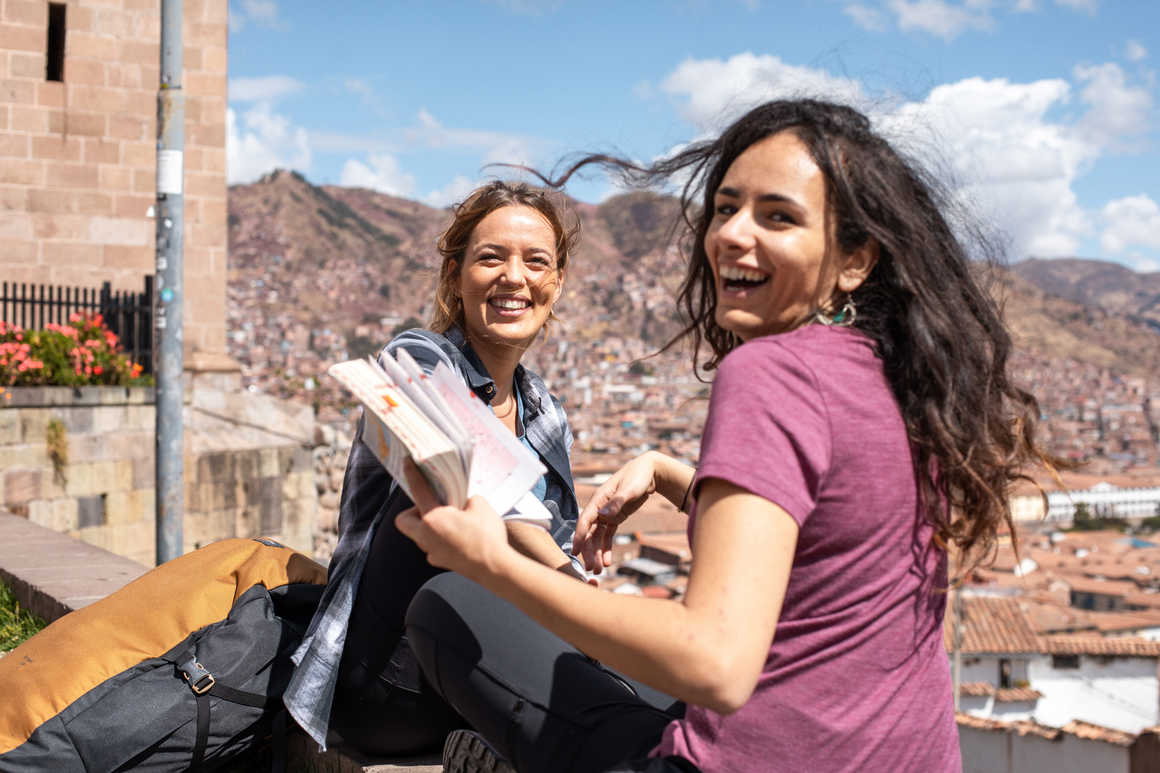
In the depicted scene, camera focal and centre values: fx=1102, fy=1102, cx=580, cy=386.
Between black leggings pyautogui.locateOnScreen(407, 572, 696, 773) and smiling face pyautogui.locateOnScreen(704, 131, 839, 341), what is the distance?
574 mm

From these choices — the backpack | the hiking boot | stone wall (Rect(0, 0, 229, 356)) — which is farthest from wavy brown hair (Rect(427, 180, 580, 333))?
stone wall (Rect(0, 0, 229, 356))

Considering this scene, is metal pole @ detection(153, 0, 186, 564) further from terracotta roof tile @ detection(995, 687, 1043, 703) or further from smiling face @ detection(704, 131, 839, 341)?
terracotta roof tile @ detection(995, 687, 1043, 703)

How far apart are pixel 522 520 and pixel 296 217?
12994 cm

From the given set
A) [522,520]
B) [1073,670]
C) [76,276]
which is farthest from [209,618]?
[1073,670]

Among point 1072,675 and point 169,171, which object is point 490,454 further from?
point 1072,675

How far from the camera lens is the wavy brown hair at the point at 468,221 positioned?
2773 mm

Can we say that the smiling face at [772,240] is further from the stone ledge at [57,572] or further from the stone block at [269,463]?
the stone block at [269,463]

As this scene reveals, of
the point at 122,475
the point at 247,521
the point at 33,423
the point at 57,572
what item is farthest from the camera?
the point at 247,521

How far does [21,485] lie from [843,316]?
25.7ft

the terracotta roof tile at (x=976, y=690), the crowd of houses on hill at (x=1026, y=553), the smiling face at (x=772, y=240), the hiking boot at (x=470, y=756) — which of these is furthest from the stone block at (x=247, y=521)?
the terracotta roof tile at (x=976, y=690)

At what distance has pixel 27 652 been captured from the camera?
2236 mm

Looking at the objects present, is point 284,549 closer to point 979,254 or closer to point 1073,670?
point 979,254

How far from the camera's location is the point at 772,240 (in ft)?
5.05

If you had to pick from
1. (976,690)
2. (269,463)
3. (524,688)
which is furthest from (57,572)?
(976,690)
